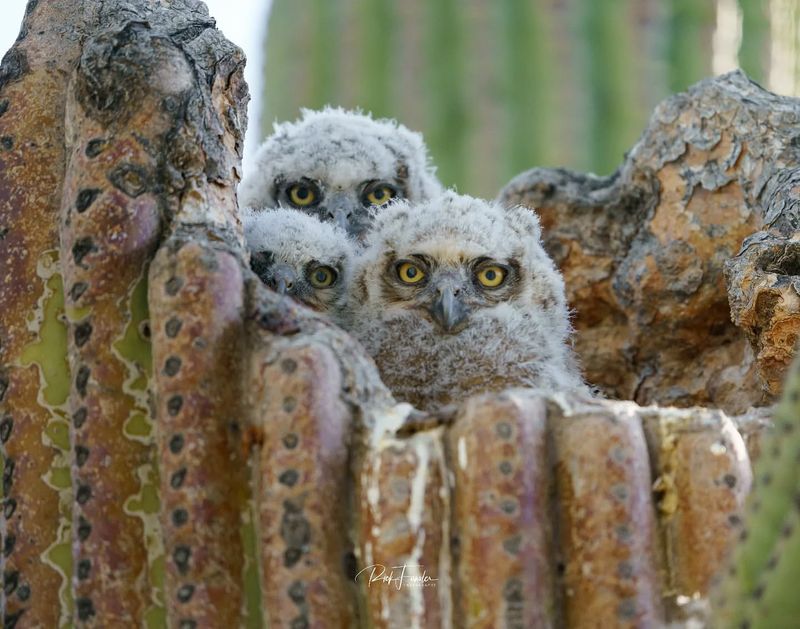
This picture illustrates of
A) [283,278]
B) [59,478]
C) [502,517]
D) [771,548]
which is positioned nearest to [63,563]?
[59,478]

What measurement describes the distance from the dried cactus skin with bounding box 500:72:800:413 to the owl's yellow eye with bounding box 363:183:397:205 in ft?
1.62

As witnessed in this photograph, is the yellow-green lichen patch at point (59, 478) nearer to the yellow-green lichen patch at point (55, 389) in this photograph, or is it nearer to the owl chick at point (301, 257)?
the yellow-green lichen patch at point (55, 389)

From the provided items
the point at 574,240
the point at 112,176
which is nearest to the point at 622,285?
the point at 574,240

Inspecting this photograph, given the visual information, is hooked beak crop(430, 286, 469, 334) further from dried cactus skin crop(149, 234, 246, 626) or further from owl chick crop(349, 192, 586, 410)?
dried cactus skin crop(149, 234, 246, 626)

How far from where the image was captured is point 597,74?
6.30 m

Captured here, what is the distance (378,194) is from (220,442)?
2492mm

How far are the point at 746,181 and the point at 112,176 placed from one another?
2.17m

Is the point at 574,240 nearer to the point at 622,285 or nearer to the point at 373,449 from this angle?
the point at 622,285

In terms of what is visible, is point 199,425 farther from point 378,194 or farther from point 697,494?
point 378,194

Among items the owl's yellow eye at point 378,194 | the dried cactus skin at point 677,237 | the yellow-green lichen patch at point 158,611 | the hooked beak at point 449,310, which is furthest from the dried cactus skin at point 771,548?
the owl's yellow eye at point 378,194

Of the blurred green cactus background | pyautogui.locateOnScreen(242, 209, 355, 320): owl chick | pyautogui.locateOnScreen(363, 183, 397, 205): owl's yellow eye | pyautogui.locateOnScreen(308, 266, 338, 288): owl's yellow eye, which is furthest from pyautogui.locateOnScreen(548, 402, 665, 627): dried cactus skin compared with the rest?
the blurred green cactus background

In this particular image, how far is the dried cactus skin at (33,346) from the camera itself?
2270 millimetres

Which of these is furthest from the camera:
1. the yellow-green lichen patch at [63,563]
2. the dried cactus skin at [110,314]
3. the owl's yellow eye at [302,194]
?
the owl's yellow eye at [302,194]

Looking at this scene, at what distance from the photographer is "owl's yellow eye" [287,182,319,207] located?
4.46 m
